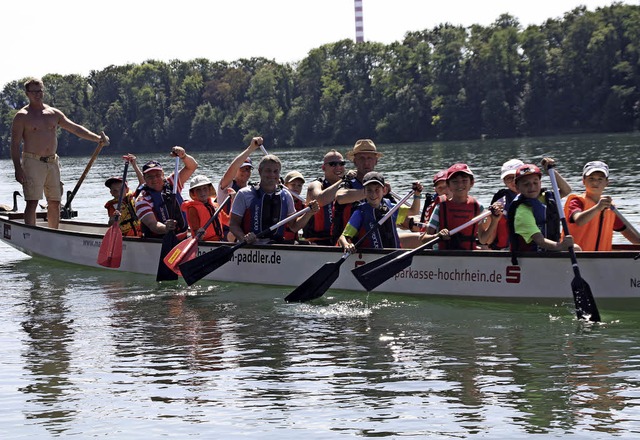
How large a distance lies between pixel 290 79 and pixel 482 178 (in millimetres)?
83444

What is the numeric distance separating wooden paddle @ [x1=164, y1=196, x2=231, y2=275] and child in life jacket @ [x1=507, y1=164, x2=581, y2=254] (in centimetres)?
412

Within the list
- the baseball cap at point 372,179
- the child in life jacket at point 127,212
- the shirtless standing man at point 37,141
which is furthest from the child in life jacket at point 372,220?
the shirtless standing man at point 37,141

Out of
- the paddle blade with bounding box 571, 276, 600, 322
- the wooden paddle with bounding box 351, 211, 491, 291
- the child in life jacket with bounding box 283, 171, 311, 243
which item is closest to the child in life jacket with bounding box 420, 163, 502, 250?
the wooden paddle with bounding box 351, 211, 491, 291

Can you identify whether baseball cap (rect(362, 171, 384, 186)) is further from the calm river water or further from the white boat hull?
the calm river water

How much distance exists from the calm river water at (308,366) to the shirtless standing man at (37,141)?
2.66 m

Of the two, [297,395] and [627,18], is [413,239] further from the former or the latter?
[627,18]

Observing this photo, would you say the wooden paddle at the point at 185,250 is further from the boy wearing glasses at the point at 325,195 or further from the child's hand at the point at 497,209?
the child's hand at the point at 497,209

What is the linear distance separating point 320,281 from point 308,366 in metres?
2.75

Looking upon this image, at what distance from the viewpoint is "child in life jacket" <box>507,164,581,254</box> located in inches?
396

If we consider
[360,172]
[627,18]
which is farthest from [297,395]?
[627,18]

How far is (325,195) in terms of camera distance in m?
12.1

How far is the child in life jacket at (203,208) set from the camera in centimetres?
1333

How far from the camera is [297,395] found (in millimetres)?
8094

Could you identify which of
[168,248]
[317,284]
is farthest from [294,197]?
[317,284]
